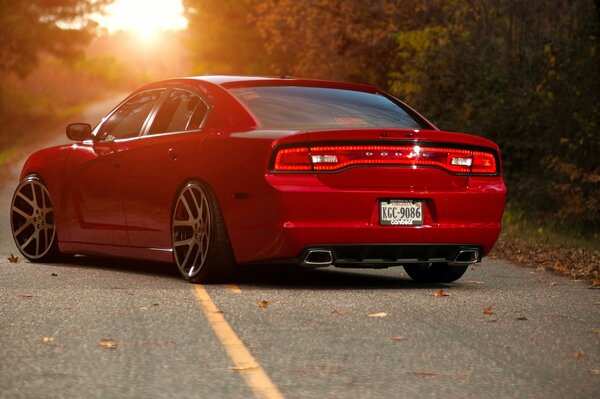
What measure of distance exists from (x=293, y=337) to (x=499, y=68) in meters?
17.4

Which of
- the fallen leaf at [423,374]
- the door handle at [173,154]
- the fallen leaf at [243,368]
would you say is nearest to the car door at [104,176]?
the door handle at [173,154]

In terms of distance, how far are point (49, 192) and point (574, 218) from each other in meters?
8.96

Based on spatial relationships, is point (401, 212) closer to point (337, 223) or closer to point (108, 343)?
point (337, 223)

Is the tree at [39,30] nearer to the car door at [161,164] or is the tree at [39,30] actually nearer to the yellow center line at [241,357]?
the car door at [161,164]

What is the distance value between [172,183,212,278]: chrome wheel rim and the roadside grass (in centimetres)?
317

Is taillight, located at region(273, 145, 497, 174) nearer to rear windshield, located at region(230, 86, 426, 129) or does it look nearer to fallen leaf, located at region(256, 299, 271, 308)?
rear windshield, located at region(230, 86, 426, 129)

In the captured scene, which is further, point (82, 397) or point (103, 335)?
point (103, 335)

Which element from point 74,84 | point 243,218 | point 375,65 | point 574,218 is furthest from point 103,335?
point 74,84

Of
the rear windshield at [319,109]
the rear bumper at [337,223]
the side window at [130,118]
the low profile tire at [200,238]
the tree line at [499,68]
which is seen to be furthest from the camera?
the tree line at [499,68]

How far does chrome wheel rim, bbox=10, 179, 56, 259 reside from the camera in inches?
447

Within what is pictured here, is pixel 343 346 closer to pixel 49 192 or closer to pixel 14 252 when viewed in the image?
pixel 49 192

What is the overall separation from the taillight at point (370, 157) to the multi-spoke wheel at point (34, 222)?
325 centimetres

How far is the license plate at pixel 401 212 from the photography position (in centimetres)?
906

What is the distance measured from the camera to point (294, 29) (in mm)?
36375
